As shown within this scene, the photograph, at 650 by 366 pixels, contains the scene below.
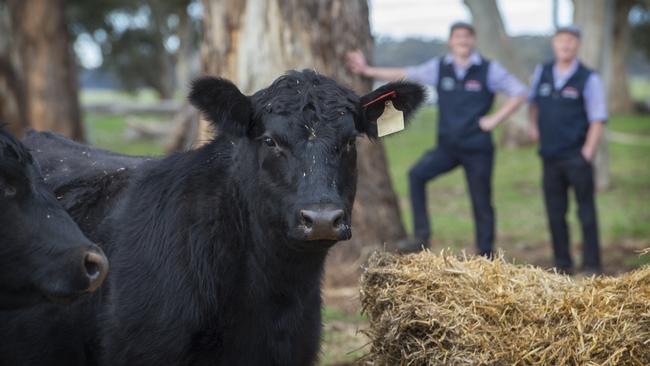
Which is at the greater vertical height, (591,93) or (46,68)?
(46,68)

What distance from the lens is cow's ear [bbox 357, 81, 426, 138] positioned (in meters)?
5.38

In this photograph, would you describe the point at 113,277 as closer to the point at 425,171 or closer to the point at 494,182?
the point at 425,171

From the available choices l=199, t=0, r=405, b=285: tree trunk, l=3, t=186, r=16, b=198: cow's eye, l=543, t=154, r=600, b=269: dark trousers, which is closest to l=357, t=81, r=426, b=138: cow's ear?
l=3, t=186, r=16, b=198: cow's eye

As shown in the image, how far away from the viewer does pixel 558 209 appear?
9.85 meters

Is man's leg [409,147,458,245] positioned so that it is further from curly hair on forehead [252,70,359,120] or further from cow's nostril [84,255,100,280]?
cow's nostril [84,255,100,280]

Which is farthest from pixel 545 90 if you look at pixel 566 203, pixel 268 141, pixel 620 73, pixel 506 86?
pixel 620 73

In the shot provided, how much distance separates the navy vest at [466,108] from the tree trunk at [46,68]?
10558mm

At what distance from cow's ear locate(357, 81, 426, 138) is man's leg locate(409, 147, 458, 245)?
421cm

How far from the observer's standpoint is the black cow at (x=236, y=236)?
479cm

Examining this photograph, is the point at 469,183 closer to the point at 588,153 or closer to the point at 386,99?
the point at 588,153

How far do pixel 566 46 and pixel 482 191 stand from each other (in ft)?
5.71

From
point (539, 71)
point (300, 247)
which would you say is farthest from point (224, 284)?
point (539, 71)

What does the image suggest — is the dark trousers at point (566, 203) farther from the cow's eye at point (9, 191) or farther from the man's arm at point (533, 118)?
the cow's eye at point (9, 191)

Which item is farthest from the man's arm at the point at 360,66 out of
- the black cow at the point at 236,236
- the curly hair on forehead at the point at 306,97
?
the curly hair on forehead at the point at 306,97
